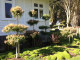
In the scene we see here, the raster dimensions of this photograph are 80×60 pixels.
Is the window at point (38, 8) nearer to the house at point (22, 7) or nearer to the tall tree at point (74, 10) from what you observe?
the house at point (22, 7)

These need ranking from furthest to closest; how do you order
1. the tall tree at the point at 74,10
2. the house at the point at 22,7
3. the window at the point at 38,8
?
1. the tall tree at the point at 74,10
2. the window at the point at 38,8
3. the house at the point at 22,7

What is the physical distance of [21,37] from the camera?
480 cm

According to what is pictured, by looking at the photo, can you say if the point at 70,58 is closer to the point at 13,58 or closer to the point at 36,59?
the point at 36,59

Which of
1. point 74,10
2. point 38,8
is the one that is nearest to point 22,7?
point 38,8

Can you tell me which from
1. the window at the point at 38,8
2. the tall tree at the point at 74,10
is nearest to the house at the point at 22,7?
the window at the point at 38,8

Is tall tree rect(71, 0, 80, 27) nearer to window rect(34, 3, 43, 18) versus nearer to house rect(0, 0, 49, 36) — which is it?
house rect(0, 0, 49, 36)

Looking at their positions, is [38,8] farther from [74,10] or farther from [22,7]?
[74,10]

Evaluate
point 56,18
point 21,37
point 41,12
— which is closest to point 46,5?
point 41,12

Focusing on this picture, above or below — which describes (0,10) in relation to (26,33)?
above

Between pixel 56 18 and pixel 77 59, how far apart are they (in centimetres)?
2044

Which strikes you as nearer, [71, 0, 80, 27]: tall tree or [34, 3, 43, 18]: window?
[34, 3, 43, 18]: window

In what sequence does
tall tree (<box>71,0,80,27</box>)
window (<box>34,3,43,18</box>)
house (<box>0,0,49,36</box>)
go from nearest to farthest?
house (<box>0,0,49,36</box>) → window (<box>34,3,43,18</box>) → tall tree (<box>71,0,80,27</box>)

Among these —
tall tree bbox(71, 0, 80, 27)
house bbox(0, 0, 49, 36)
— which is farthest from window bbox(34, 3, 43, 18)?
tall tree bbox(71, 0, 80, 27)

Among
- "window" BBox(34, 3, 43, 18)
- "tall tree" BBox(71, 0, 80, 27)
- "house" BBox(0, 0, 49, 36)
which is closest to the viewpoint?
"house" BBox(0, 0, 49, 36)
